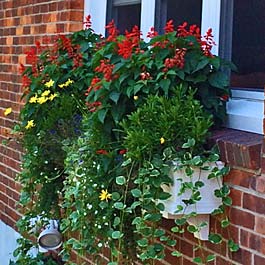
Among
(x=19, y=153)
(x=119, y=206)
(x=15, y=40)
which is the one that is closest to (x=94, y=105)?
(x=119, y=206)

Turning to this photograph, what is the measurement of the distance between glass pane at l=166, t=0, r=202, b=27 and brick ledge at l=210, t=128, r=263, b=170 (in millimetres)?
796

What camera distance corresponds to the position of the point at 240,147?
9.33ft

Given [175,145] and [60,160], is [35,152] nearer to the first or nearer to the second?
[60,160]

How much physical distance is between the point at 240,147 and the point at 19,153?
115 inches

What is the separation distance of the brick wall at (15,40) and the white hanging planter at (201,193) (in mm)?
2114

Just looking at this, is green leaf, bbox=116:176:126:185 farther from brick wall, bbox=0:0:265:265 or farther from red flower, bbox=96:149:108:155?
brick wall, bbox=0:0:265:265

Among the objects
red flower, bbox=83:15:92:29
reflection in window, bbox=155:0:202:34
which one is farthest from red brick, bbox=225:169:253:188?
red flower, bbox=83:15:92:29

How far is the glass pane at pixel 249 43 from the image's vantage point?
3188mm

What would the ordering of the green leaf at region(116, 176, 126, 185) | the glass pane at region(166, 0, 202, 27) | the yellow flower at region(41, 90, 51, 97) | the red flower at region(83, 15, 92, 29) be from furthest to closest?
the red flower at region(83, 15, 92, 29) < the yellow flower at region(41, 90, 51, 97) < the glass pane at region(166, 0, 202, 27) < the green leaf at region(116, 176, 126, 185)

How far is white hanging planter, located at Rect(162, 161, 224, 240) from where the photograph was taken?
9.45 feet

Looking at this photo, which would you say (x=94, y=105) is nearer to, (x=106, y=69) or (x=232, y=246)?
(x=106, y=69)

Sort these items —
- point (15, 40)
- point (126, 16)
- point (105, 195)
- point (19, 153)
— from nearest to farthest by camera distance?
point (105, 195) < point (126, 16) < point (19, 153) < point (15, 40)

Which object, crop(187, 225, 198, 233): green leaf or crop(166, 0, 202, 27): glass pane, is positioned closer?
crop(187, 225, 198, 233): green leaf

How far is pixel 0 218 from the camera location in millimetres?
6043
